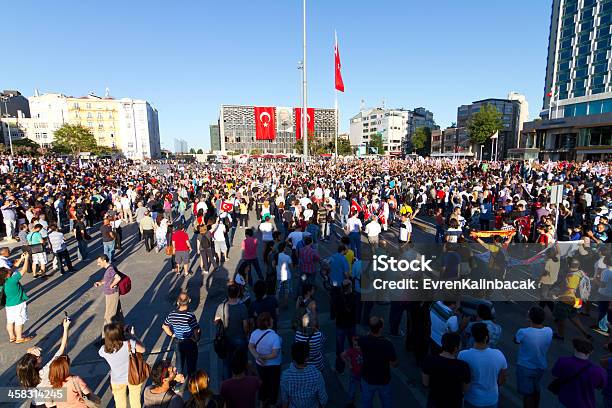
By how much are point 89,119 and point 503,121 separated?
4908 inches

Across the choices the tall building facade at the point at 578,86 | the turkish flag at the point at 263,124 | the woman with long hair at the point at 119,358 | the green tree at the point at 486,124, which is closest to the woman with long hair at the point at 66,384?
the woman with long hair at the point at 119,358

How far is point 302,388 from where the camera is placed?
324 centimetres

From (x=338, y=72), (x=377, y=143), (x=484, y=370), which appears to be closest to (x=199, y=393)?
(x=484, y=370)

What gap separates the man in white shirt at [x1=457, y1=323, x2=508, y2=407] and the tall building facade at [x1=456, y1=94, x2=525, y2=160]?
303 ft

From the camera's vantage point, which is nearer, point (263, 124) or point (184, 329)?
point (184, 329)

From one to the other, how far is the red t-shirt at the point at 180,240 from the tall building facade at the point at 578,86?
52.0m

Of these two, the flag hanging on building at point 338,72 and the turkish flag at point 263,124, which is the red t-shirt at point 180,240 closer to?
the flag hanging on building at point 338,72

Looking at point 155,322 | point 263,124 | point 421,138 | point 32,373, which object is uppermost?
point 263,124

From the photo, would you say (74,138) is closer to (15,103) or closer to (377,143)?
(15,103)

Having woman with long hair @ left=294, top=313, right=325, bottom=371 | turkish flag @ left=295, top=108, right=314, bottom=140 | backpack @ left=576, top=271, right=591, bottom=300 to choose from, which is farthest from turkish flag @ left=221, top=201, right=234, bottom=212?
turkish flag @ left=295, top=108, right=314, bottom=140

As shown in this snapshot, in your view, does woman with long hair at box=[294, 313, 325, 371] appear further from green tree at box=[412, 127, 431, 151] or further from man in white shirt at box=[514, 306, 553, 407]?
green tree at box=[412, 127, 431, 151]

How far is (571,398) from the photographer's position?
10.9 ft

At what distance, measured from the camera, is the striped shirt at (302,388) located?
3246mm

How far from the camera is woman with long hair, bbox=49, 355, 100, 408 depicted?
3.16 meters
